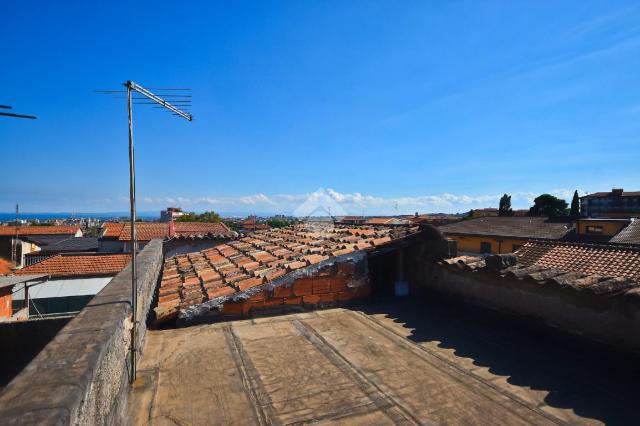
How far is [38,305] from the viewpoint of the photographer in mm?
14586

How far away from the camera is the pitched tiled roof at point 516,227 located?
104ft

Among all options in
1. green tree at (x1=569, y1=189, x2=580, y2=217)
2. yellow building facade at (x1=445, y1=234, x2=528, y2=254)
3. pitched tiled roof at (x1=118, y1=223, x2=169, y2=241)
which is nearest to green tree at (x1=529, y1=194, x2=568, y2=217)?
green tree at (x1=569, y1=189, x2=580, y2=217)

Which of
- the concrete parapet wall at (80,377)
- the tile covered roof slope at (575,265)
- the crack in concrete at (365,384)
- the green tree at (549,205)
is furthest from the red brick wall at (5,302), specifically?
the green tree at (549,205)

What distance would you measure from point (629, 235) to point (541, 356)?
29.0 meters

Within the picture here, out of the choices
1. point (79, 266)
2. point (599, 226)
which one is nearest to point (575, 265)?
point (79, 266)

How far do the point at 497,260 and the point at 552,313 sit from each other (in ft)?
3.38

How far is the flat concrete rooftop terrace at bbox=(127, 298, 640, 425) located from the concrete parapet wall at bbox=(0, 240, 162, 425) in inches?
22.4

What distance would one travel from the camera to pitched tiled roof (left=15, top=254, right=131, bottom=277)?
17.2 meters

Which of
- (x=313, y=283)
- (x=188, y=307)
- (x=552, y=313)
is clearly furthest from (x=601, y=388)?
(x=188, y=307)

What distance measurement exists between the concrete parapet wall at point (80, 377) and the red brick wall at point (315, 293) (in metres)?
2.17

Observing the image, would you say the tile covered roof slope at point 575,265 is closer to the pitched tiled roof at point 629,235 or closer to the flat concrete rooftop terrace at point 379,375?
the flat concrete rooftop terrace at point 379,375

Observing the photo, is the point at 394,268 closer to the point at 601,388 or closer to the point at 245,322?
the point at 245,322

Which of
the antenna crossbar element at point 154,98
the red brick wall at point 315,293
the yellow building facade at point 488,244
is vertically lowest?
the yellow building facade at point 488,244

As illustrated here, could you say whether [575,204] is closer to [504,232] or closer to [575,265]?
[504,232]
